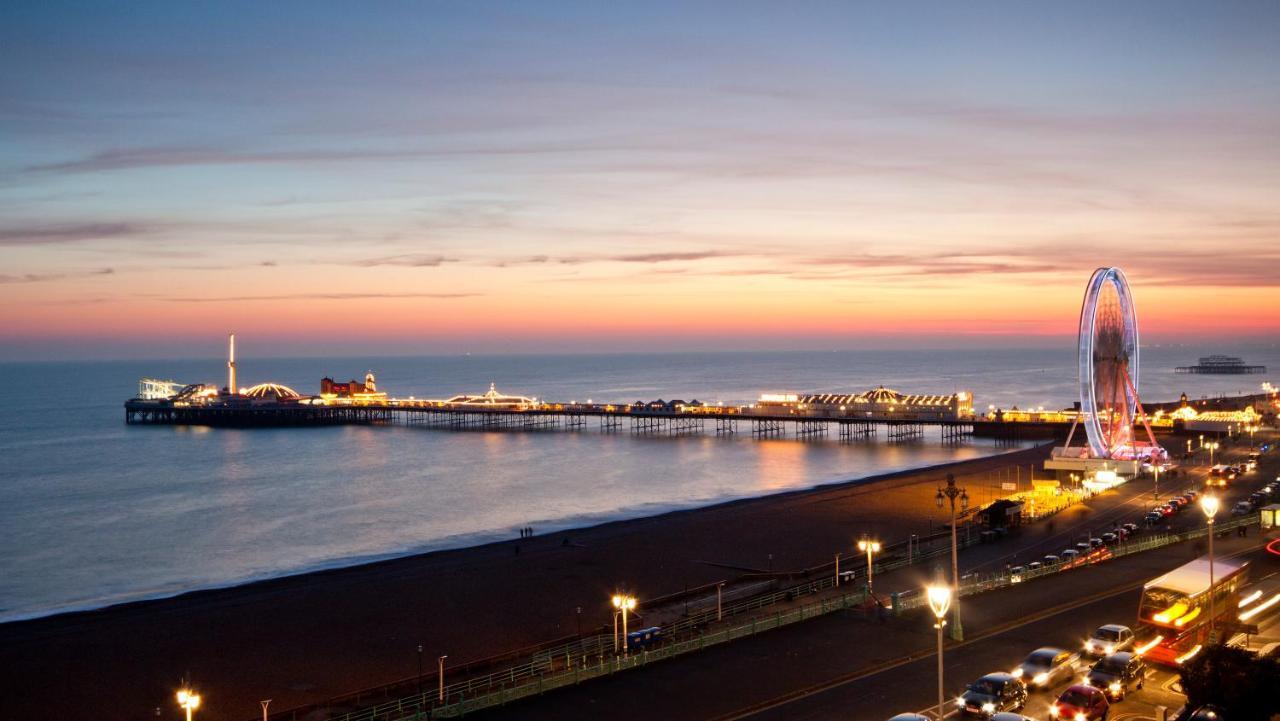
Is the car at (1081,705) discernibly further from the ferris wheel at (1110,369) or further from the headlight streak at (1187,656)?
the ferris wheel at (1110,369)

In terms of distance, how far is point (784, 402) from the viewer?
97.2 metres

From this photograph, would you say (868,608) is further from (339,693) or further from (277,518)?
(277,518)

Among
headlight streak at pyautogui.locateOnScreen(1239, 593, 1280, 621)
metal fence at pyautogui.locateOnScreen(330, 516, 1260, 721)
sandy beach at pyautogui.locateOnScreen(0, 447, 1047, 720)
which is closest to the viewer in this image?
metal fence at pyautogui.locateOnScreen(330, 516, 1260, 721)

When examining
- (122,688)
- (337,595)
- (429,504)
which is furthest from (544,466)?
(122,688)

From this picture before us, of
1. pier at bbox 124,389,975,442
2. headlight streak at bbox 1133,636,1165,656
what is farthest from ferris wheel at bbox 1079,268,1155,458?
pier at bbox 124,389,975,442

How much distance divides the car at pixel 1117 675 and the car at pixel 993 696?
3.72 feet

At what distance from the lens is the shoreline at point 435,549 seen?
32.3 meters

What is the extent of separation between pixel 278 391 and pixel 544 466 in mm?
59279

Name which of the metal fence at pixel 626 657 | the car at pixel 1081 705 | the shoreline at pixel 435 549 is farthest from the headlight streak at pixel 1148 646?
the shoreline at pixel 435 549

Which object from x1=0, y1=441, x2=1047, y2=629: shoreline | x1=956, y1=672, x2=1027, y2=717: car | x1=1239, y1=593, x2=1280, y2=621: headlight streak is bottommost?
x1=0, y1=441, x2=1047, y2=629: shoreline

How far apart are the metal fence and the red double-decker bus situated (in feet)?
17.3

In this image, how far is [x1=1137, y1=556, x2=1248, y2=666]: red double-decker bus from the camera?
56.2 feet

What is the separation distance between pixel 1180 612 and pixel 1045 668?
132 inches

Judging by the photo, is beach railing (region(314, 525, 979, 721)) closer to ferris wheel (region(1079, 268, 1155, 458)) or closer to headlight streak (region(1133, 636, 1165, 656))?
headlight streak (region(1133, 636, 1165, 656))
